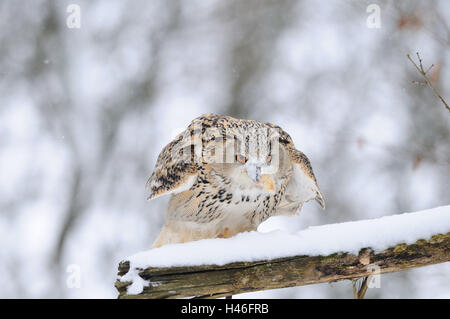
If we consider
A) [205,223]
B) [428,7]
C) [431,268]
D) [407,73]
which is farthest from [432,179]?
[205,223]

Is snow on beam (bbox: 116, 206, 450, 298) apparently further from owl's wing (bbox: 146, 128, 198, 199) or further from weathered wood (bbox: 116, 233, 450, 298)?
owl's wing (bbox: 146, 128, 198, 199)

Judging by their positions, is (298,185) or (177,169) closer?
(177,169)

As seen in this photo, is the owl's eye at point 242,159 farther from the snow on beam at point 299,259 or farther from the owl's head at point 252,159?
the snow on beam at point 299,259

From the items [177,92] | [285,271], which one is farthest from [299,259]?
[177,92]

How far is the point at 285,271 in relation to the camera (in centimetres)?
332

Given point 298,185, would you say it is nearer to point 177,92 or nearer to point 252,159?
point 252,159

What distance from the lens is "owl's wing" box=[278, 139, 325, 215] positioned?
172 inches

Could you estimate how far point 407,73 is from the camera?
26.7ft

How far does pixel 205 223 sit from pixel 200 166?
48cm

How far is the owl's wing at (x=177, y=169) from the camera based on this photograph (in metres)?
4.02

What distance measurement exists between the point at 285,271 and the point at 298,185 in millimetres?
1383

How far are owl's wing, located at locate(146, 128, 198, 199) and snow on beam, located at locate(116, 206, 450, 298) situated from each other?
0.74 metres
